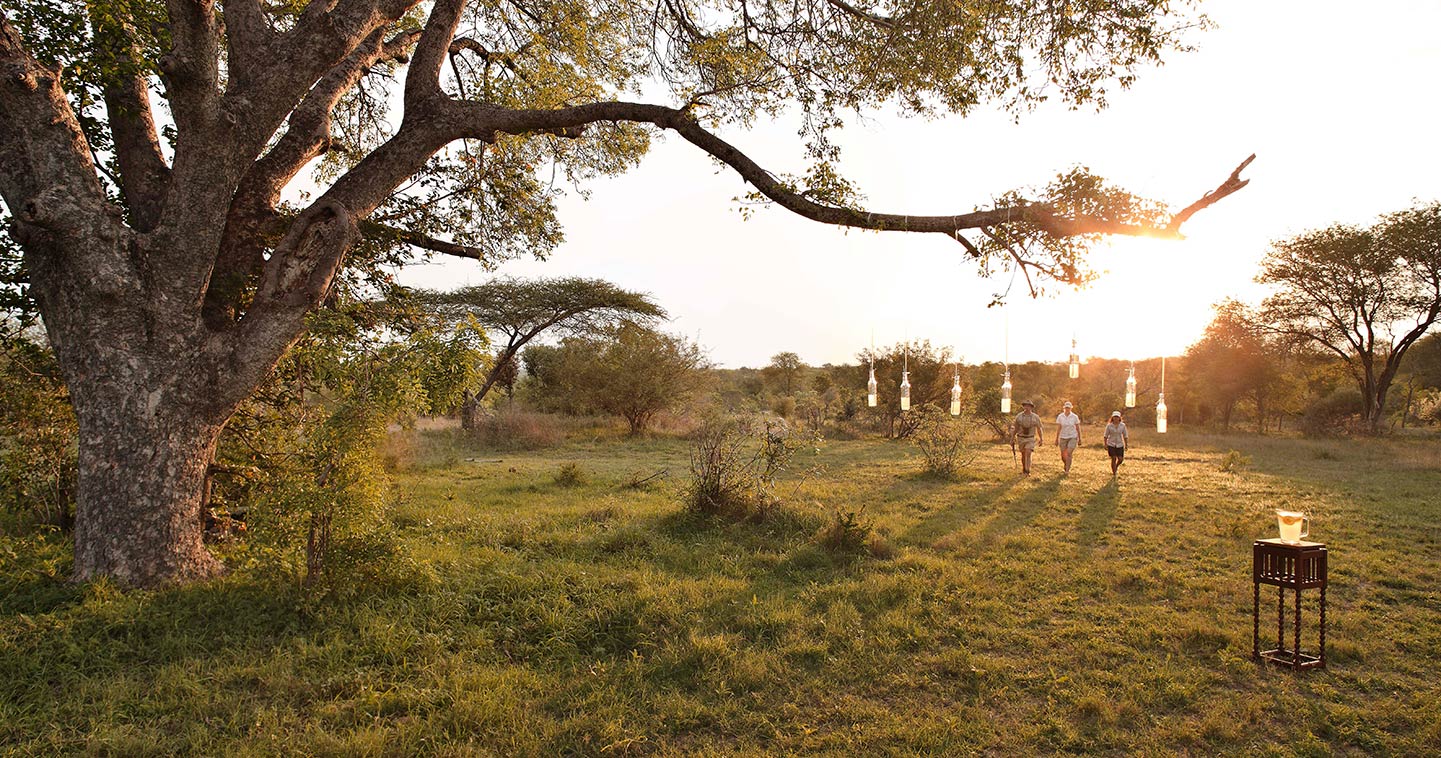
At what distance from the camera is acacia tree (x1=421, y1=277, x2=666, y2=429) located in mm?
20516

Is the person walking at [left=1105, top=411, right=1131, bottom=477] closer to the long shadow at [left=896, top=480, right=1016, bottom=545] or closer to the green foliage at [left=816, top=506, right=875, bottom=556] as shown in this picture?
the long shadow at [left=896, top=480, right=1016, bottom=545]

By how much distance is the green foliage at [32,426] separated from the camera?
4.98m

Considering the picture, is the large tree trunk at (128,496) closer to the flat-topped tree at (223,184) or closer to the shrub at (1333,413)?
the flat-topped tree at (223,184)

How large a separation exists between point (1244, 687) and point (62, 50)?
8.48 m

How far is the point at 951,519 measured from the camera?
26.9 feet

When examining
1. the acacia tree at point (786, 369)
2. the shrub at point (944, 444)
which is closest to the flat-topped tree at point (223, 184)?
the shrub at point (944, 444)

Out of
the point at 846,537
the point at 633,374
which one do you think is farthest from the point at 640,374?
the point at 846,537

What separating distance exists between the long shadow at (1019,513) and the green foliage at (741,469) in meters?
2.09

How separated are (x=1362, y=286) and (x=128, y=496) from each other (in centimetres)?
3036

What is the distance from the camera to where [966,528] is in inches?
302

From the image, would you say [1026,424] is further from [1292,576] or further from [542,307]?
[542,307]

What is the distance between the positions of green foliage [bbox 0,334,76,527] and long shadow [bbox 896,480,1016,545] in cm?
712

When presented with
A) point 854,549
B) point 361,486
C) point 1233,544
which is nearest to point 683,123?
point 361,486

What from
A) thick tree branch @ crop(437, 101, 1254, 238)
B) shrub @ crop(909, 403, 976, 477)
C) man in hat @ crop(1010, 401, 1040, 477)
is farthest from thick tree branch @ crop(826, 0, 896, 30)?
man in hat @ crop(1010, 401, 1040, 477)
